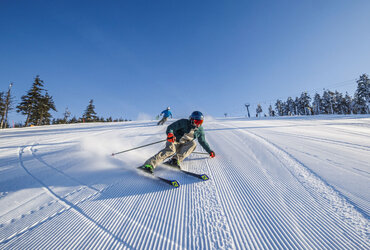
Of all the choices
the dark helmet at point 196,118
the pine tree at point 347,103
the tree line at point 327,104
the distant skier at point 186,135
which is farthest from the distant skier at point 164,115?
the pine tree at point 347,103

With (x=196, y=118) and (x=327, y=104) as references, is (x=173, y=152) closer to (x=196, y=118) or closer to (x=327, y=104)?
(x=196, y=118)

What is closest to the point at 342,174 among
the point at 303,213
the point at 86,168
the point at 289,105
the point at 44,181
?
the point at 303,213

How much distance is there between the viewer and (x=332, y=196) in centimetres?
182

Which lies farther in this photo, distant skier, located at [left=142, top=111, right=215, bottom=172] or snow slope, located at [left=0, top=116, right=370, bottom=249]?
distant skier, located at [left=142, top=111, right=215, bottom=172]

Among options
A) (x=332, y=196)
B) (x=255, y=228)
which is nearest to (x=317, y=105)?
(x=332, y=196)

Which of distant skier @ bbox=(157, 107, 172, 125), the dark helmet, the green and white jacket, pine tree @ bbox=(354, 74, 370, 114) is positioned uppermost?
pine tree @ bbox=(354, 74, 370, 114)

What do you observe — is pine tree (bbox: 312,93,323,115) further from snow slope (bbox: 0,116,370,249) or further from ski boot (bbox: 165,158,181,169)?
ski boot (bbox: 165,158,181,169)

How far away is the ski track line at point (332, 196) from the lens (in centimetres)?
140

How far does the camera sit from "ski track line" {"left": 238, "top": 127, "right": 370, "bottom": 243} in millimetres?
1404

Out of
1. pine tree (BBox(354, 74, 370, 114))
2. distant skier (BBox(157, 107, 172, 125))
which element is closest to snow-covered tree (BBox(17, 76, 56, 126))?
distant skier (BBox(157, 107, 172, 125))

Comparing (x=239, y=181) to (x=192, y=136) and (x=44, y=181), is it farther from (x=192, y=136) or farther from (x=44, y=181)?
(x=44, y=181)

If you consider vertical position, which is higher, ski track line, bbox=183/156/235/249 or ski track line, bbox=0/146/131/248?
ski track line, bbox=0/146/131/248

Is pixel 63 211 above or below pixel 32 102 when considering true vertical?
below

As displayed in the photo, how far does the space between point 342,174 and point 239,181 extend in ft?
5.84
